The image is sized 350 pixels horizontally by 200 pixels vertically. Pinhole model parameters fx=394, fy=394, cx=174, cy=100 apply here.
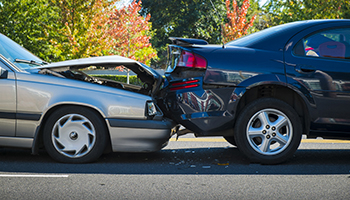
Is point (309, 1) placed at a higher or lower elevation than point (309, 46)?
higher

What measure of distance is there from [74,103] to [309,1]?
18.3 meters

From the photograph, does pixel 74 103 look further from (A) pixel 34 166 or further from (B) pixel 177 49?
(B) pixel 177 49

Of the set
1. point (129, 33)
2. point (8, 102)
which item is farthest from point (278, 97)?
point (129, 33)

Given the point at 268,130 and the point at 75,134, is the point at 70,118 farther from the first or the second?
the point at 268,130

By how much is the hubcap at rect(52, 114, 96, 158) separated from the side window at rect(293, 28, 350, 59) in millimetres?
2533

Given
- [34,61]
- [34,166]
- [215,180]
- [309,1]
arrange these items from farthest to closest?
1. [309,1]
2. [34,61]
3. [34,166]
4. [215,180]

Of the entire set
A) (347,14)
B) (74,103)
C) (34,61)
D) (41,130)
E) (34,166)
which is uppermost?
(347,14)

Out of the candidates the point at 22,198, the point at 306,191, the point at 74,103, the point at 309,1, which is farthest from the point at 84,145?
the point at 309,1

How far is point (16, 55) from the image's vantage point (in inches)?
193

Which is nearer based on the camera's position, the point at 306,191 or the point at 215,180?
the point at 306,191

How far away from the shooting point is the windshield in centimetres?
469

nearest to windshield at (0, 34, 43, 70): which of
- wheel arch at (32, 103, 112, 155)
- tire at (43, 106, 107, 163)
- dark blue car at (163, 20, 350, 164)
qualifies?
wheel arch at (32, 103, 112, 155)

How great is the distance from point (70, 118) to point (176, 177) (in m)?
1.37

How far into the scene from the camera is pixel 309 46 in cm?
457
